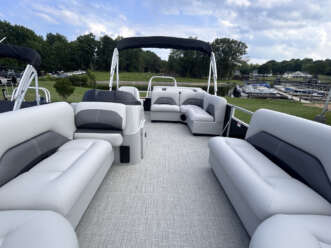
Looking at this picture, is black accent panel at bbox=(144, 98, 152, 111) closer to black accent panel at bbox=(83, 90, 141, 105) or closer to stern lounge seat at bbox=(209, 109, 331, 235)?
black accent panel at bbox=(83, 90, 141, 105)

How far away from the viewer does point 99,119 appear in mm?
2076

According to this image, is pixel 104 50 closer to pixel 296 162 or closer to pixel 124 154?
pixel 124 154

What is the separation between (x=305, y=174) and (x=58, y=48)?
134ft

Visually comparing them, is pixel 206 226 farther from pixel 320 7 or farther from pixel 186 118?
pixel 320 7

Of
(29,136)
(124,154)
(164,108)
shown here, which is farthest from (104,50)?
(29,136)

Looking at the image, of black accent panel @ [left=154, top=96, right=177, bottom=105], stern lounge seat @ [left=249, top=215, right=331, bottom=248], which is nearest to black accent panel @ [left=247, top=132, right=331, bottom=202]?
stern lounge seat @ [left=249, top=215, right=331, bottom=248]

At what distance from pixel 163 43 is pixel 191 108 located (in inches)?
66.1

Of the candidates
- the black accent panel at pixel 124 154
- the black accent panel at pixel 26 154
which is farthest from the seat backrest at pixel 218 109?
the black accent panel at pixel 26 154

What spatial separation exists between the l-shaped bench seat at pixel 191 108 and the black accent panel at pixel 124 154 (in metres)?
1.61

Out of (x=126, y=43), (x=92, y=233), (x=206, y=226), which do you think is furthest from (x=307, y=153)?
(x=126, y=43)

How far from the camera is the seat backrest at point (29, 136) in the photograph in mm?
1186

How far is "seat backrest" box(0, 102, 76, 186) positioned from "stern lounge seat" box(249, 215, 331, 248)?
4.90 feet

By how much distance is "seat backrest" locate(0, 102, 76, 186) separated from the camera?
1186 mm

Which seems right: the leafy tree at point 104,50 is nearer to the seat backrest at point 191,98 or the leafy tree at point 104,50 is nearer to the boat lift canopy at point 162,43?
the boat lift canopy at point 162,43
